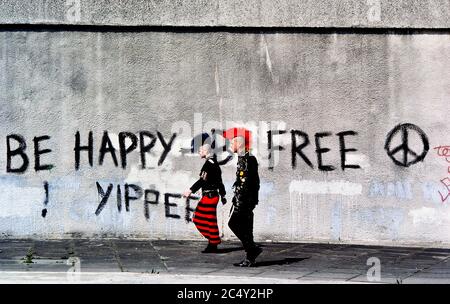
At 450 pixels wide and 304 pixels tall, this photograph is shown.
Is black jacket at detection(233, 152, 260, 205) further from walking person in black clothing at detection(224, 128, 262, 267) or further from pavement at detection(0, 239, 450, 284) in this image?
pavement at detection(0, 239, 450, 284)

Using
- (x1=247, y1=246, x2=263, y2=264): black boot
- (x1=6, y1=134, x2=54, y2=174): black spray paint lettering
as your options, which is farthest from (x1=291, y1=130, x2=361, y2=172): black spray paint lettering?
(x1=6, y1=134, x2=54, y2=174): black spray paint lettering

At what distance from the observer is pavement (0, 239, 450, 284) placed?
962 cm

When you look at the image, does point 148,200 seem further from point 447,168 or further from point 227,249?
point 447,168

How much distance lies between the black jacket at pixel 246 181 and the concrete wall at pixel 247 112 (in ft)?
8.09

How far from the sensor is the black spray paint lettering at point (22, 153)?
1316 cm

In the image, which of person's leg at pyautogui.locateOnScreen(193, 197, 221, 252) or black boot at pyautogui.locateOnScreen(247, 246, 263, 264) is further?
person's leg at pyautogui.locateOnScreen(193, 197, 221, 252)

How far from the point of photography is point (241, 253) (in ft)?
39.0

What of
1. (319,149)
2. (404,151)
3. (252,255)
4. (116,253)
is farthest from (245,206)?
(404,151)

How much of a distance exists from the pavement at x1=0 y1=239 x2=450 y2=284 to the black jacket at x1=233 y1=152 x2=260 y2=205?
0.92m

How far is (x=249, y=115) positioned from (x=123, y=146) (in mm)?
2131

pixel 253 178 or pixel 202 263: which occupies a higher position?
pixel 253 178

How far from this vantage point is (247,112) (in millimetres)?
13203
